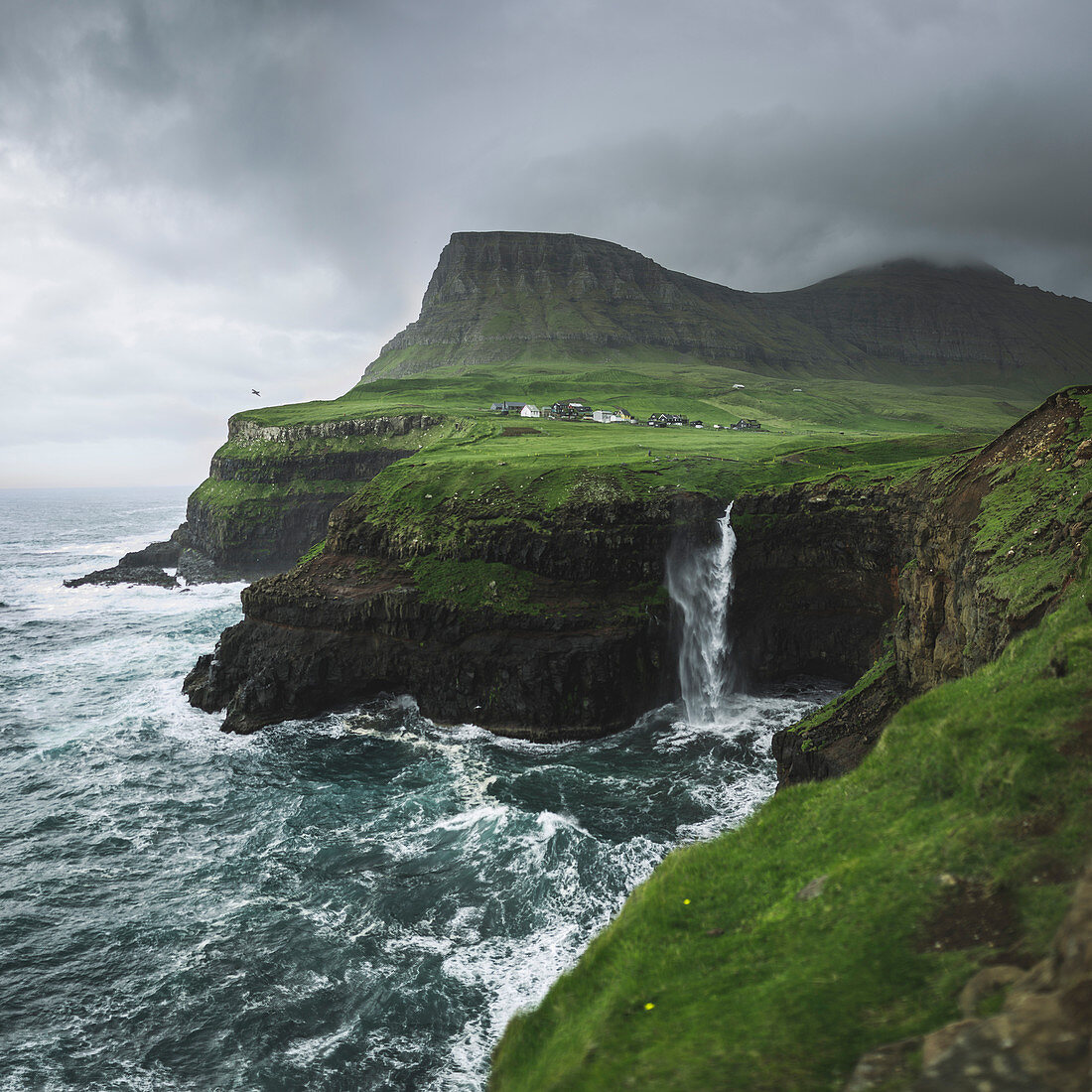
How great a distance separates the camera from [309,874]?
27.3 m

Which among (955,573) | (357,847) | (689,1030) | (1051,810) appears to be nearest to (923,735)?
(1051,810)

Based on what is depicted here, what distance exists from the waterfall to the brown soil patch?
1373 inches

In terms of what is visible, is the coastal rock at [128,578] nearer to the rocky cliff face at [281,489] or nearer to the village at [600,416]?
the rocky cliff face at [281,489]

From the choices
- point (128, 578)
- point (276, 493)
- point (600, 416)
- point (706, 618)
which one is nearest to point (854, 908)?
point (706, 618)

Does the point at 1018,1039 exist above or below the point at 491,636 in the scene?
above

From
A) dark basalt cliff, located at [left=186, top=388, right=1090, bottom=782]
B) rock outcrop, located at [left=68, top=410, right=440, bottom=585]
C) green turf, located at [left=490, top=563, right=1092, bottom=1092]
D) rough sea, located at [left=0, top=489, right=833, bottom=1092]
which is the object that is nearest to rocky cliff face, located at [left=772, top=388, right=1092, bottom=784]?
dark basalt cliff, located at [left=186, top=388, right=1090, bottom=782]

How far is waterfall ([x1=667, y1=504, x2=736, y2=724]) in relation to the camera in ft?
145

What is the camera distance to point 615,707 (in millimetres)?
41156

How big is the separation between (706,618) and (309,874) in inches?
1152

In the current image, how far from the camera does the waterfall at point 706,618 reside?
44.2 metres

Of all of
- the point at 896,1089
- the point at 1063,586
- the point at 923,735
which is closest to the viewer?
the point at 896,1089

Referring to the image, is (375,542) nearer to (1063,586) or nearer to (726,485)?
(726,485)

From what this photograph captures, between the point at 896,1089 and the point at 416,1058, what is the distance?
16818 millimetres

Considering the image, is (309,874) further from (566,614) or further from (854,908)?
(854,908)
